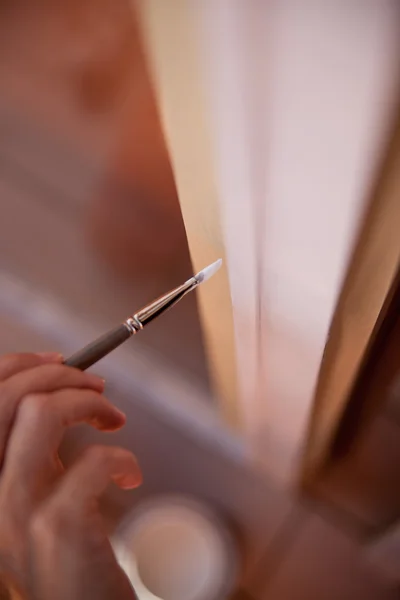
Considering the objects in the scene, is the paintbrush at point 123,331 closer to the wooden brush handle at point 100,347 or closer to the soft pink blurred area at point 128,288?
the wooden brush handle at point 100,347

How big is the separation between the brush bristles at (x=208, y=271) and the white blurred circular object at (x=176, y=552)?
405mm

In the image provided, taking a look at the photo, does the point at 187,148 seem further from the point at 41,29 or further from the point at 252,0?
the point at 41,29

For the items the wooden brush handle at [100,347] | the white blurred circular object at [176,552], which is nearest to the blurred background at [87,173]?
the white blurred circular object at [176,552]

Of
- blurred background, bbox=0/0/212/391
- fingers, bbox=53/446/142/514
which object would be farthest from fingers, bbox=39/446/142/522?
blurred background, bbox=0/0/212/391

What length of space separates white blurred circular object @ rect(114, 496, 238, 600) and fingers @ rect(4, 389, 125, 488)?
0.33 metres

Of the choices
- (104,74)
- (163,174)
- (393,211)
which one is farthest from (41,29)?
(393,211)

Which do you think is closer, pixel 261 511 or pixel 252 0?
pixel 252 0

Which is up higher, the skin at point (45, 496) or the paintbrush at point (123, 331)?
the paintbrush at point (123, 331)

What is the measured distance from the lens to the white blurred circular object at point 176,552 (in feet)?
1.98

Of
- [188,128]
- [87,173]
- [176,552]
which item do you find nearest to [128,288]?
[87,173]

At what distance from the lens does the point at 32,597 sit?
1.08ft

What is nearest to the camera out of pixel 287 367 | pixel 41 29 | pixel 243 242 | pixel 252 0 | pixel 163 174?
pixel 252 0

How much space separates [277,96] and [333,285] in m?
0.09

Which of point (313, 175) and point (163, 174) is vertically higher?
point (313, 175)
